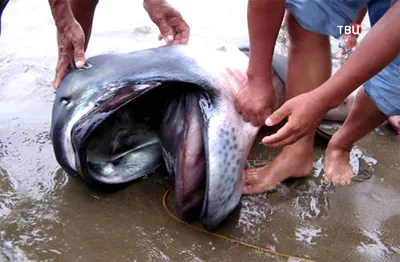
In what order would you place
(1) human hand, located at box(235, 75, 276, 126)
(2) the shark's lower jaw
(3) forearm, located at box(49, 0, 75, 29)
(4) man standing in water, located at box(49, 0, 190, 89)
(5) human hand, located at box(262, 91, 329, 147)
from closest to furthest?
(5) human hand, located at box(262, 91, 329, 147)
(2) the shark's lower jaw
(1) human hand, located at box(235, 75, 276, 126)
(4) man standing in water, located at box(49, 0, 190, 89)
(3) forearm, located at box(49, 0, 75, 29)

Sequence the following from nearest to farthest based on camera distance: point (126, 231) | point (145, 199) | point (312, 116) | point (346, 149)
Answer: point (312, 116)
point (126, 231)
point (145, 199)
point (346, 149)

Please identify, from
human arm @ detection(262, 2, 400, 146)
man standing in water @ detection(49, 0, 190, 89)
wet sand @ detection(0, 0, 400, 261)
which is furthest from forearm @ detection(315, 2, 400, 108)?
man standing in water @ detection(49, 0, 190, 89)

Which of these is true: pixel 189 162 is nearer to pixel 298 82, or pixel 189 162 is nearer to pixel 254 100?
pixel 254 100

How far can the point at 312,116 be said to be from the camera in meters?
1.75

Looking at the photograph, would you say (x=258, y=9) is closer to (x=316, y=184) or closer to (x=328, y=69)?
(x=328, y=69)

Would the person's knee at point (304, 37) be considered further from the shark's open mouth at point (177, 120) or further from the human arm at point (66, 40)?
the human arm at point (66, 40)

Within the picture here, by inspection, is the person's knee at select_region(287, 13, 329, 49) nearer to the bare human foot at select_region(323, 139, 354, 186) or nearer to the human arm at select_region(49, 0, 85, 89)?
the bare human foot at select_region(323, 139, 354, 186)

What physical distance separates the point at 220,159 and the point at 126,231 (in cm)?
45

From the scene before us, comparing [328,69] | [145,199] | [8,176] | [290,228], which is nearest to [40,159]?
[8,176]

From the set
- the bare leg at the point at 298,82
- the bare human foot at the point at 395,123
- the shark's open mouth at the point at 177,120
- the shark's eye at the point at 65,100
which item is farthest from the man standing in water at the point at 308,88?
the shark's eye at the point at 65,100

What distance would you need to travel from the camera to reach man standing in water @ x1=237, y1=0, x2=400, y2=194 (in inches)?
68.2

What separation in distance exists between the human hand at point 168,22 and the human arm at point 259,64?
2.47 ft

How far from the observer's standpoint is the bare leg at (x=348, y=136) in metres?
2.20

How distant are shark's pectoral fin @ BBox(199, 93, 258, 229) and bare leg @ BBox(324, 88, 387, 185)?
1.59 feet
